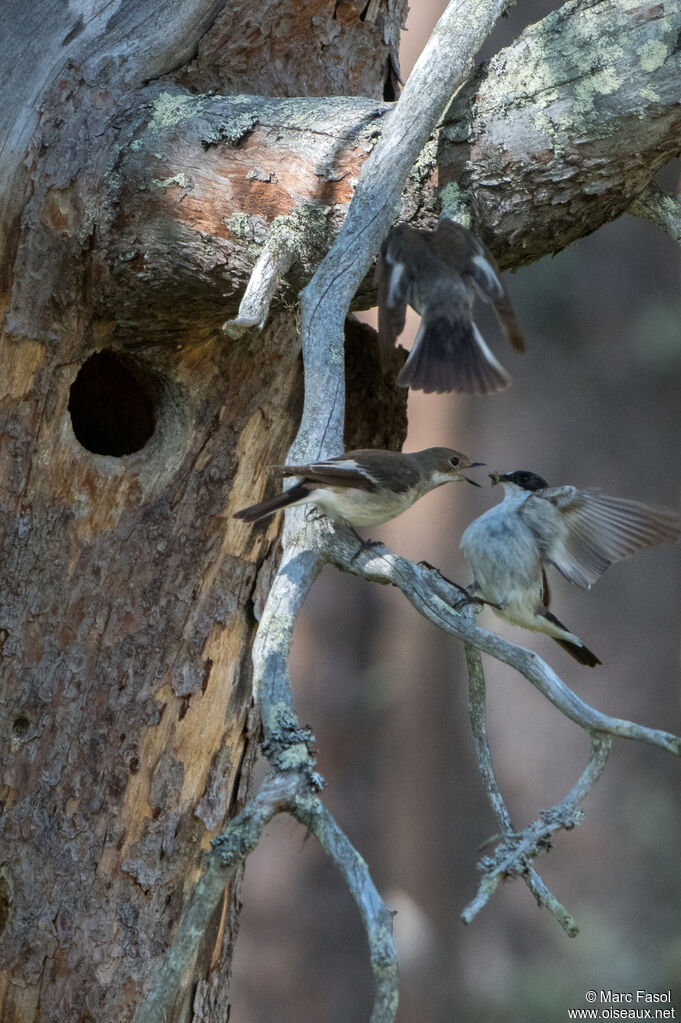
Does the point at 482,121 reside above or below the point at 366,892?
above

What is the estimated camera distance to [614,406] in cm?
524

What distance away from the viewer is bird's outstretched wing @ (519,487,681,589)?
9.51 ft

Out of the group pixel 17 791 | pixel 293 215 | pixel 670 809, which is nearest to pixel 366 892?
pixel 17 791

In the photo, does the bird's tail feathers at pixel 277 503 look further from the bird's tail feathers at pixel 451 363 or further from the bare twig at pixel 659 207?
the bare twig at pixel 659 207

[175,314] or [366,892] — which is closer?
[366,892]

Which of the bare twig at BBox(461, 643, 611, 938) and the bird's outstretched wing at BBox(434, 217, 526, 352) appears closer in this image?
the bare twig at BBox(461, 643, 611, 938)

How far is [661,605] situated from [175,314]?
122 inches

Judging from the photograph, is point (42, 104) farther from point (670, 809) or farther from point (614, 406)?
point (670, 809)

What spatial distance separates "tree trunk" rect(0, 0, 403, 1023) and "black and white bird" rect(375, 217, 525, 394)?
12.4 inches

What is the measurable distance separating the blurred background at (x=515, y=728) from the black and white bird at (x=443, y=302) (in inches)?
113

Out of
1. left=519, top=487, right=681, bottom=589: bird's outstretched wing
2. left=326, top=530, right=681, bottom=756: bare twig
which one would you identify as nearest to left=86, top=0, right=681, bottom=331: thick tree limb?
left=326, top=530, right=681, bottom=756: bare twig

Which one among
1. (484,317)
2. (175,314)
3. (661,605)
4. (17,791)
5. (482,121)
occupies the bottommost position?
(17,791)

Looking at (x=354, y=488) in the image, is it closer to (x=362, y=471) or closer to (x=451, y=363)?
(x=362, y=471)

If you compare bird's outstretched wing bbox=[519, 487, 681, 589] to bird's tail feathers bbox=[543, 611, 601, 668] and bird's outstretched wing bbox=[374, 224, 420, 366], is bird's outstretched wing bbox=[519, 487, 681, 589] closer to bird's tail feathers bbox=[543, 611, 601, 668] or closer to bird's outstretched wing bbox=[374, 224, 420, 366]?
bird's tail feathers bbox=[543, 611, 601, 668]
